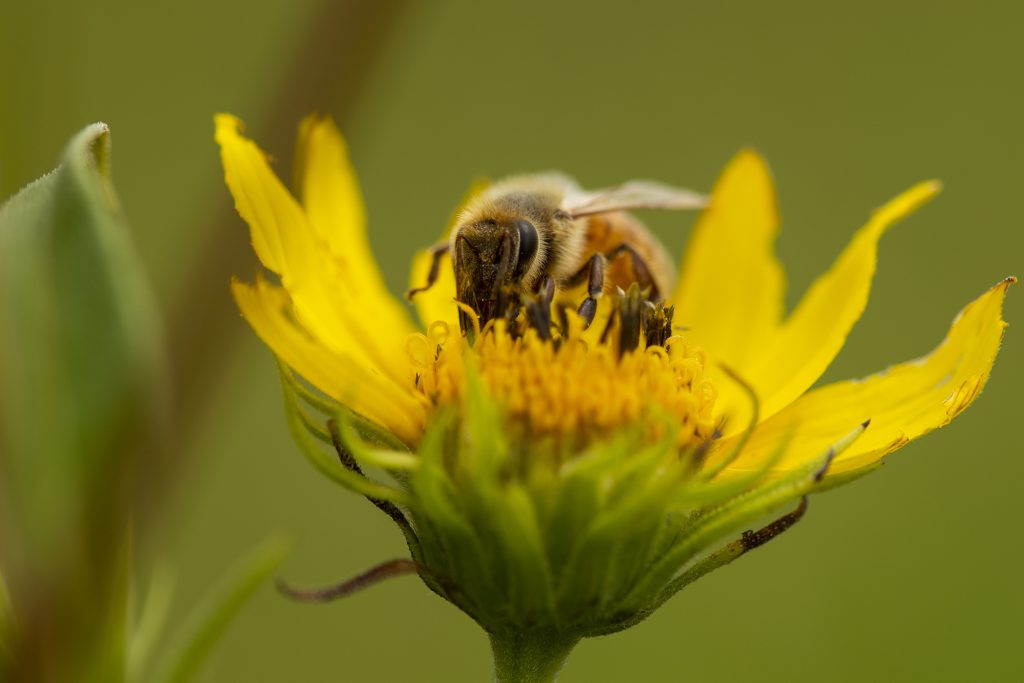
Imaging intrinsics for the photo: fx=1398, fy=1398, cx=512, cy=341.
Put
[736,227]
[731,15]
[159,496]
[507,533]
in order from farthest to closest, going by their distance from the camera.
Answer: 1. [731,15]
2. [736,227]
3. [507,533]
4. [159,496]

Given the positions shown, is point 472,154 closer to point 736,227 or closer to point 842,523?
point 842,523

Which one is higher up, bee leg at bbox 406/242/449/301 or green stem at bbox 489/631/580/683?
bee leg at bbox 406/242/449/301

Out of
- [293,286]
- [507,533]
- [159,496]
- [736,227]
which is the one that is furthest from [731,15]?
[159,496]

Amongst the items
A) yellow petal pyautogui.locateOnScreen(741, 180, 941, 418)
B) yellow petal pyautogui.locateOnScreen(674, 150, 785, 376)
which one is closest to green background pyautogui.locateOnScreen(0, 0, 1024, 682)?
yellow petal pyautogui.locateOnScreen(674, 150, 785, 376)

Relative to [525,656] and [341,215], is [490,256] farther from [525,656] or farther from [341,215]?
[525,656]

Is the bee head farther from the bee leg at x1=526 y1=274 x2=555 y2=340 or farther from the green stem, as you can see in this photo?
the green stem

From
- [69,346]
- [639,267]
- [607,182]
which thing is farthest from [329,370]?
[607,182]

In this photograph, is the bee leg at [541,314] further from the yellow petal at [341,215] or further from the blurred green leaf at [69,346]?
the blurred green leaf at [69,346]
